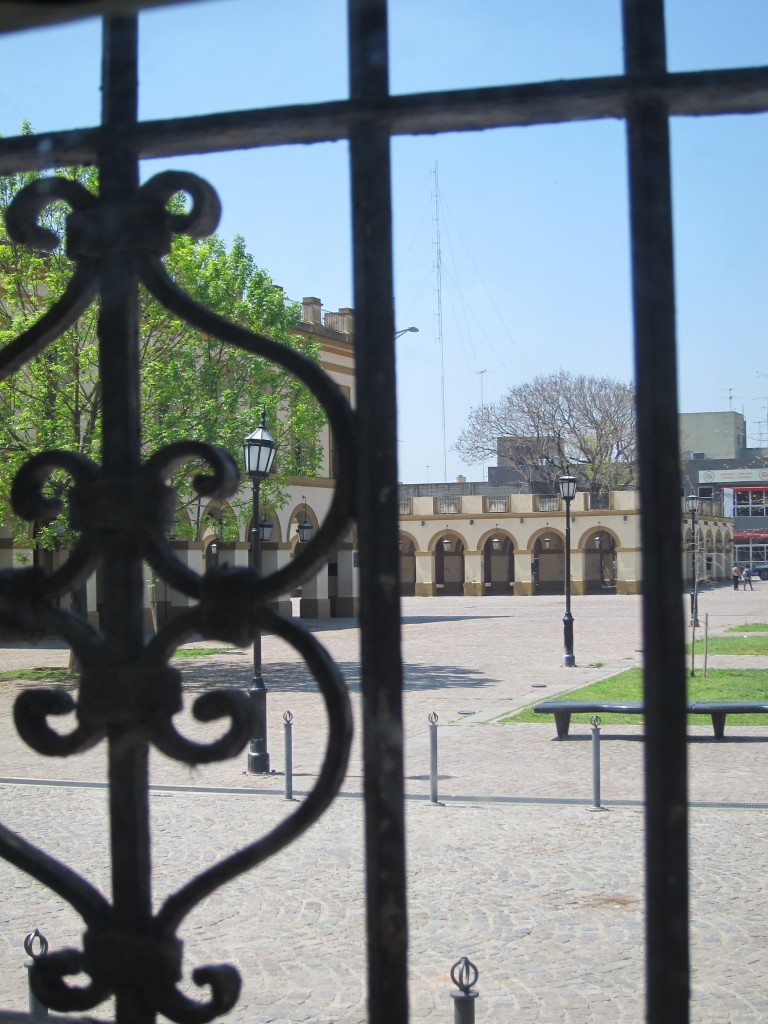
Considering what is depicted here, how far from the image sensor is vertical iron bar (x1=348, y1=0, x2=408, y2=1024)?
1.54 meters

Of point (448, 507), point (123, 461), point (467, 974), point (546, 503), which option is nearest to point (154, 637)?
point (123, 461)

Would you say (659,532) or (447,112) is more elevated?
(447,112)

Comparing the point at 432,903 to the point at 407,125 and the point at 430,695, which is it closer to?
the point at 407,125

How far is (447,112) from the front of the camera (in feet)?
5.40


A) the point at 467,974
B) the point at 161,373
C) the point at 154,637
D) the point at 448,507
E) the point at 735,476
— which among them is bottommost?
the point at 467,974

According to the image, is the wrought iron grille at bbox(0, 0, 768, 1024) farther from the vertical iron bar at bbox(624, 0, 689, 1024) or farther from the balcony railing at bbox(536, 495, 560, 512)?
the balcony railing at bbox(536, 495, 560, 512)

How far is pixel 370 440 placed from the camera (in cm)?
158

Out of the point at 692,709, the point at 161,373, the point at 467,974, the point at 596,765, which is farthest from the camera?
the point at 161,373

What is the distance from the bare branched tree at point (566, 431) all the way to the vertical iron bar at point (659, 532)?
58506 millimetres

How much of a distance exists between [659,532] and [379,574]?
0.38 m

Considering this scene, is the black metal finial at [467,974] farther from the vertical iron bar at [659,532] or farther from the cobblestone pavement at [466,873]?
the vertical iron bar at [659,532]

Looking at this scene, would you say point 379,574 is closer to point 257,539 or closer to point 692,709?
point 257,539

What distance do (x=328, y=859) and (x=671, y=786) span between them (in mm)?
6930

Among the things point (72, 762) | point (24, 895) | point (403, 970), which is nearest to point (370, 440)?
point (403, 970)
